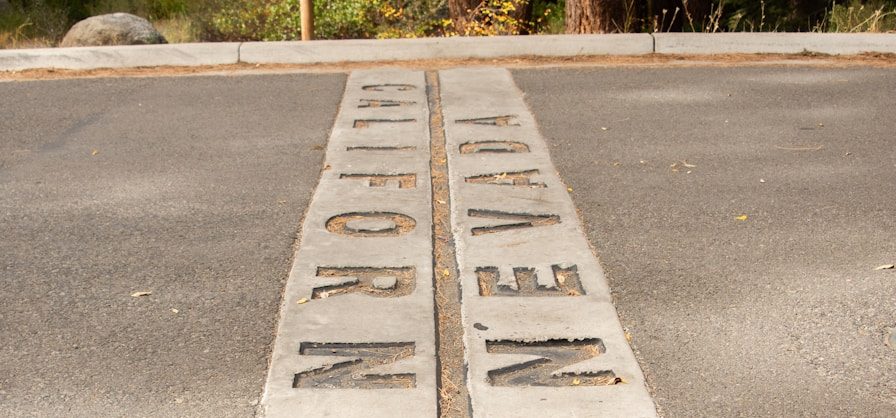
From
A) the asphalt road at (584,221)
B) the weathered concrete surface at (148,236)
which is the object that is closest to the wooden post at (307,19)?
the asphalt road at (584,221)

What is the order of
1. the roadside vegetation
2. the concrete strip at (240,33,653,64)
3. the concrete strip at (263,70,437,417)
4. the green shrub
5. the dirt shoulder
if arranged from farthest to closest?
the roadside vegetation → the green shrub → the concrete strip at (240,33,653,64) → the dirt shoulder → the concrete strip at (263,70,437,417)

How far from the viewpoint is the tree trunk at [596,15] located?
37.2 ft

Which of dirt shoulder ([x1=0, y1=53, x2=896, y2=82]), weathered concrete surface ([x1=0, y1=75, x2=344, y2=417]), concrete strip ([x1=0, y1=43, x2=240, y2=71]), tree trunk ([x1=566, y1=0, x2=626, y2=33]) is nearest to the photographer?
weathered concrete surface ([x1=0, y1=75, x2=344, y2=417])

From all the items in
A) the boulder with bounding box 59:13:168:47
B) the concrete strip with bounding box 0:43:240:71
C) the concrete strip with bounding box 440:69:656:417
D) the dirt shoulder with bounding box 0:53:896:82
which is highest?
the boulder with bounding box 59:13:168:47

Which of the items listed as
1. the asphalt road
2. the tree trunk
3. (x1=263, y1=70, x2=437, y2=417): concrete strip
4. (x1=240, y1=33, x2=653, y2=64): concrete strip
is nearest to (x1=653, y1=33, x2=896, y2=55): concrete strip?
(x1=240, y1=33, x2=653, y2=64): concrete strip

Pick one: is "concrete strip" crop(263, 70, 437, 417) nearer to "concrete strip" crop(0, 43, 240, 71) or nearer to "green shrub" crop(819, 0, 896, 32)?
"concrete strip" crop(0, 43, 240, 71)

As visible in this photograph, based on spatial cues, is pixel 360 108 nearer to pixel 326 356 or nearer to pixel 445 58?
pixel 445 58

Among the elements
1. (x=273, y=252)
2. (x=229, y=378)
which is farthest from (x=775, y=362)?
(x=273, y=252)

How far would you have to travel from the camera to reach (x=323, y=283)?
4.69 meters

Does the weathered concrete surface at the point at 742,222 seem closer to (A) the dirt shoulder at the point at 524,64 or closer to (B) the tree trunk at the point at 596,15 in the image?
(A) the dirt shoulder at the point at 524,64

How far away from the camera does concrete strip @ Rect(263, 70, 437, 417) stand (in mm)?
3730

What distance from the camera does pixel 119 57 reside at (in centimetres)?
972

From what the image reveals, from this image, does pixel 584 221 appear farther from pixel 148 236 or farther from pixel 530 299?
pixel 148 236

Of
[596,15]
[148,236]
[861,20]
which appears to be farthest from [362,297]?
[861,20]
